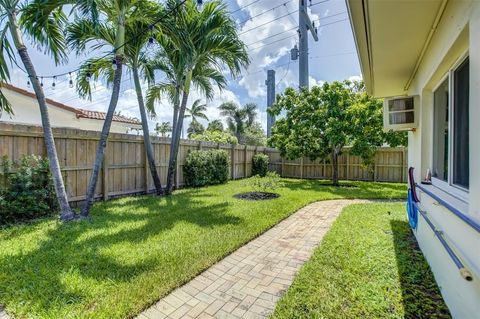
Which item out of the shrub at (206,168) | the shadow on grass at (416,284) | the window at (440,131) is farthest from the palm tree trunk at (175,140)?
the window at (440,131)

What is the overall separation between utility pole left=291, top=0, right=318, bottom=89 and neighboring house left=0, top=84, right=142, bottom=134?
10.5 meters

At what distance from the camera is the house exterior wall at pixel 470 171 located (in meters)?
1.78

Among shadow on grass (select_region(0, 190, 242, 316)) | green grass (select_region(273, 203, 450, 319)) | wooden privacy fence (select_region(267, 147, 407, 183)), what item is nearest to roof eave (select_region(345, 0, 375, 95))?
green grass (select_region(273, 203, 450, 319))

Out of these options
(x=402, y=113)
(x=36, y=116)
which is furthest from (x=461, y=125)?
(x=36, y=116)

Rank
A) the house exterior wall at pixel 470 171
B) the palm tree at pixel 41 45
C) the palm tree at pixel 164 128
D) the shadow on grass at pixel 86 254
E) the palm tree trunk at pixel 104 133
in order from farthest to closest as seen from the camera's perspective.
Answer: the palm tree at pixel 164 128, the palm tree trunk at pixel 104 133, the palm tree at pixel 41 45, the shadow on grass at pixel 86 254, the house exterior wall at pixel 470 171

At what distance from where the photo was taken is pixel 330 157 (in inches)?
547

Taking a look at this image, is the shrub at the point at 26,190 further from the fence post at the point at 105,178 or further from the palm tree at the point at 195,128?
the palm tree at the point at 195,128

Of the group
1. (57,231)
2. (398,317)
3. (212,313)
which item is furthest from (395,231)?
(57,231)

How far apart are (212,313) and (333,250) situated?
226 centimetres

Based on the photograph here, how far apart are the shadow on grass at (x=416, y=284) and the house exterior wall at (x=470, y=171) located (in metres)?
0.11

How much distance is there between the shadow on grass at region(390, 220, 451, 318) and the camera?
96.2 inches

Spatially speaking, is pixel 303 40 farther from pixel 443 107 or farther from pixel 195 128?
pixel 195 128

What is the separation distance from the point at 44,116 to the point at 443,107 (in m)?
6.88

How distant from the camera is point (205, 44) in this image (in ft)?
26.0
